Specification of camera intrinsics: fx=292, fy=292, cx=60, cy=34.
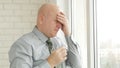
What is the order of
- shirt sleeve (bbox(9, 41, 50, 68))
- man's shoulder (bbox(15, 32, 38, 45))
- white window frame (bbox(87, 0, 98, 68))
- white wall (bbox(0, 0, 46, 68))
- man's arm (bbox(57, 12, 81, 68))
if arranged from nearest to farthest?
1. shirt sleeve (bbox(9, 41, 50, 68))
2. man's shoulder (bbox(15, 32, 38, 45))
3. man's arm (bbox(57, 12, 81, 68))
4. white window frame (bbox(87, 0, 98, 68))
5. white wall (bbox(0, 0, 46, 68))

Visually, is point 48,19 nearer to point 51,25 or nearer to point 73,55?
point 51,25

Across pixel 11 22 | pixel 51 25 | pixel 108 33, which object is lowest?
pixel 11 22

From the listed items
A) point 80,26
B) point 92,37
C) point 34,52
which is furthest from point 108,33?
point 34,52

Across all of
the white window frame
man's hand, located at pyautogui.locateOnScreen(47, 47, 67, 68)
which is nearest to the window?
the white window frame

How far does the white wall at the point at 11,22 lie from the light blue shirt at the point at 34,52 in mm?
1466

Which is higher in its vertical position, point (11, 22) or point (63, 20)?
point (63, 20)

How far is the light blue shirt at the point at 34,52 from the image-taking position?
181 cm

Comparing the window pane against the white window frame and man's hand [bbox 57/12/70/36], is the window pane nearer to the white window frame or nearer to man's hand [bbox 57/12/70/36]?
the white window frame

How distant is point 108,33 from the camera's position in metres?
2.29

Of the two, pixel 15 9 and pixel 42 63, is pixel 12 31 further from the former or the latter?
pixel 42 63

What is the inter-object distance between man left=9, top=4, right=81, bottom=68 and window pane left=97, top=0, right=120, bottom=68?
0.37 m

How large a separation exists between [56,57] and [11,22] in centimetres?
175

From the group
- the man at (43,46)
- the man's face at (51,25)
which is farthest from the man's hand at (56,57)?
the man's face at (51,25)

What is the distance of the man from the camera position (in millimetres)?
1822
